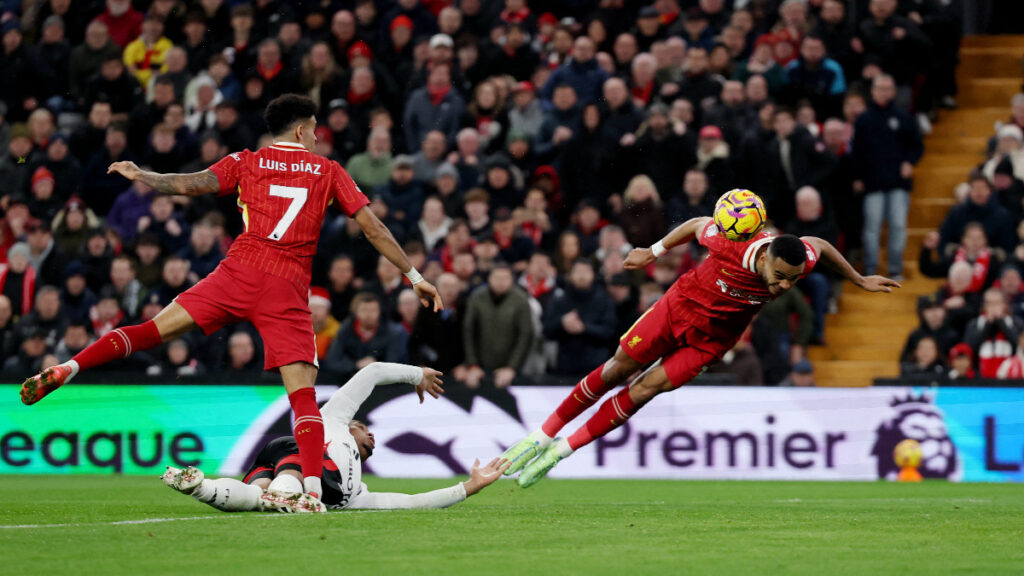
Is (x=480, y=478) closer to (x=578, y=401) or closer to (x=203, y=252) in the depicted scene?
(x=578, y=401)

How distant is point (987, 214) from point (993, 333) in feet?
6.26

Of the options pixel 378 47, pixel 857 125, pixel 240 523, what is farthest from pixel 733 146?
pixel 240 523

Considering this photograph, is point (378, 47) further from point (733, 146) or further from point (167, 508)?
point (167, 508)

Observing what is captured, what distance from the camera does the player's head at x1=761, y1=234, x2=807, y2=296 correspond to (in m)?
10.2

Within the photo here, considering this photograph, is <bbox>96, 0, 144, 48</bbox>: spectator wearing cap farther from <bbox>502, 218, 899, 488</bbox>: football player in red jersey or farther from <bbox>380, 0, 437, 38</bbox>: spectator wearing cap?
<bbox>502, 218, 899, 488</bbox>: football player in red jersey

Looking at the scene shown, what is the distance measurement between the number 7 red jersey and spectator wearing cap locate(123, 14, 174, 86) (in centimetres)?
1226

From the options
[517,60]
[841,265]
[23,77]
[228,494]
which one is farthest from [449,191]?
[228,494]

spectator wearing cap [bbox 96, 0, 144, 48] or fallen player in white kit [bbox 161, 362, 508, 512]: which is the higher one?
spectator wearing cap [bbox 96, 0, 144, 48]

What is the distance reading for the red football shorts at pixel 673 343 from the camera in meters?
11.3

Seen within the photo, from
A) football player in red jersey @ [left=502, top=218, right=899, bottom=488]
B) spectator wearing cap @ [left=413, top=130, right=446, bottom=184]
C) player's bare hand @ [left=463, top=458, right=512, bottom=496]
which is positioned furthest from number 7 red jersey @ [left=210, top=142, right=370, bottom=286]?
spectator wearing cap @ [left=413, top=130, right=446, bottom=184]

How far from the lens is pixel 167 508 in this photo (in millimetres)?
10602

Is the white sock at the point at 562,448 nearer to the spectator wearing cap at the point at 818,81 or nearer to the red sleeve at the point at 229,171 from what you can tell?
the red sleeve at the point at 229,171

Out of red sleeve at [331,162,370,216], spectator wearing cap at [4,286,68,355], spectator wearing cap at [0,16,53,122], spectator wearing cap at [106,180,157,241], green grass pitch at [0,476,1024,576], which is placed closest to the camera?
green grass pitch at [0,476,1024,576]

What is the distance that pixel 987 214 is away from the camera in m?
18.2
